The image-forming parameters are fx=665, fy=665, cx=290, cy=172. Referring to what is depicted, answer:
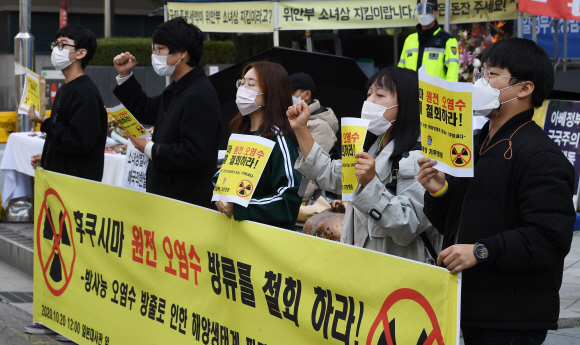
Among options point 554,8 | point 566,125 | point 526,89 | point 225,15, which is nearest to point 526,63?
point 526,89

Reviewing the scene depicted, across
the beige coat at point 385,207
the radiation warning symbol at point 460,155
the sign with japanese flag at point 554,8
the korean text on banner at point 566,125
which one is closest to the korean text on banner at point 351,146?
the beige coat at point 385,207

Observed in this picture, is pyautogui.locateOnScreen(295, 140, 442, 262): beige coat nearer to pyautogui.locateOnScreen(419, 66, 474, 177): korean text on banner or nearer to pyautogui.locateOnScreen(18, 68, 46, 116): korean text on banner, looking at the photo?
pyautogui.locateOnScreen(419, 66, 474, 177): korean text on banner

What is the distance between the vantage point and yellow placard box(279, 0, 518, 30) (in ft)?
30.3

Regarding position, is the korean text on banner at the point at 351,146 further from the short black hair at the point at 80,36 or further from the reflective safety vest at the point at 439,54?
the reflective safety vest at the point at 439,54

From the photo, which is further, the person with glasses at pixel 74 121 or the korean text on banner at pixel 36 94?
the korean text on banner at pixel 36 94

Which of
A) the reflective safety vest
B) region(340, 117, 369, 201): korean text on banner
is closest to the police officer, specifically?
the reflective safety vest

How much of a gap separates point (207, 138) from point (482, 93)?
2.00 metres

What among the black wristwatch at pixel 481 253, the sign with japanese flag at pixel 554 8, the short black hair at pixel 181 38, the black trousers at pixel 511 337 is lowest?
the black trousers at pixel 511 337

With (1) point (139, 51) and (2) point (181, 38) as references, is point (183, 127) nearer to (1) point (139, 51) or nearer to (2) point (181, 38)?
(2) point (181, 38)

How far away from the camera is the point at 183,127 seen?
4.02m

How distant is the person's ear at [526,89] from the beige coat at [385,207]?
1.93 feet

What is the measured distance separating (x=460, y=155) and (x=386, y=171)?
807 millimetres

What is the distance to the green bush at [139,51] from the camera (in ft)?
66.1

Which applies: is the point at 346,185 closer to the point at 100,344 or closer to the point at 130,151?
the point at 100,344
